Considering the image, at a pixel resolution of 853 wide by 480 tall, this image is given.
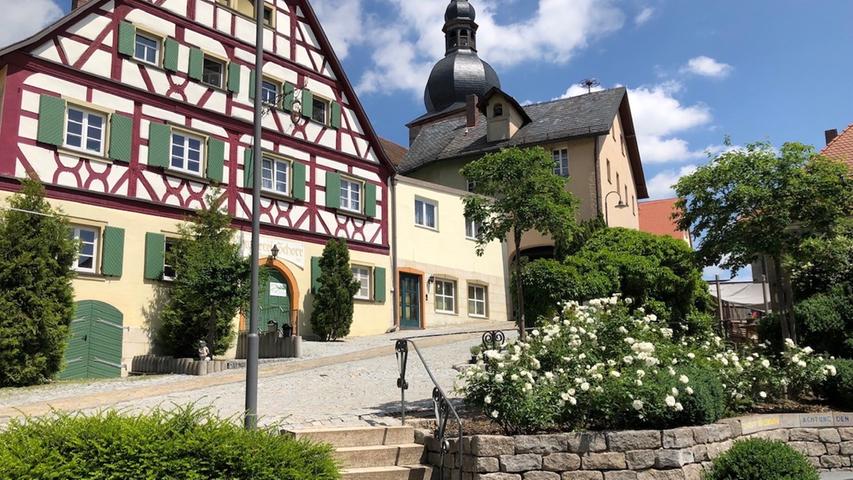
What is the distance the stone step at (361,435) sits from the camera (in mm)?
8258

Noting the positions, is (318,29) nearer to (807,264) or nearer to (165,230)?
(165,230)

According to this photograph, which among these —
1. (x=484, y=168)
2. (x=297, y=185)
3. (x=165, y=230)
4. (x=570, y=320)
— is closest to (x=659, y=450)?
(x=570, y=320)

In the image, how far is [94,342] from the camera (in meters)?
16.9

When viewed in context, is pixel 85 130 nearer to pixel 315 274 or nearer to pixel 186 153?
pixel 186 153

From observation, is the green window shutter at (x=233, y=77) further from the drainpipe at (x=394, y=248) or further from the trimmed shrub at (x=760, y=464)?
the trimmed shrub at (x=760, y=464)

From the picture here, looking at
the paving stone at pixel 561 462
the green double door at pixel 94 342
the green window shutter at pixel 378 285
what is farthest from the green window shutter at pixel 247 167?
the paving stone at pixel 561 462

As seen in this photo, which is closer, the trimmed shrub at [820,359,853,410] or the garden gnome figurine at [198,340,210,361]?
the trimmed shrub at [820,359,853,410]

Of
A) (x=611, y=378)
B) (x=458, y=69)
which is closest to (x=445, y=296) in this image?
(x=611, y=378)

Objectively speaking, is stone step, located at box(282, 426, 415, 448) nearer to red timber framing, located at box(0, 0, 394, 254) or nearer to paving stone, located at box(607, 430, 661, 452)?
paving stone, located at box(607, 430, 661, 452)

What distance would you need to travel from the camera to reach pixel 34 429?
5.93 meters

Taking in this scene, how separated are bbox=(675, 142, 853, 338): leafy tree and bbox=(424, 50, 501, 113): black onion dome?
38.0 m

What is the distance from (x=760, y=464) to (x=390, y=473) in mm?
3660

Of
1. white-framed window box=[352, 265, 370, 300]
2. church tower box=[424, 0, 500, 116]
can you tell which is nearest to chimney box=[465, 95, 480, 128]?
church tower box=[424, 0, 500, 116]

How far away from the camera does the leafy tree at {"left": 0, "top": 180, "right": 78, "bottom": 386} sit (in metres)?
14.7
